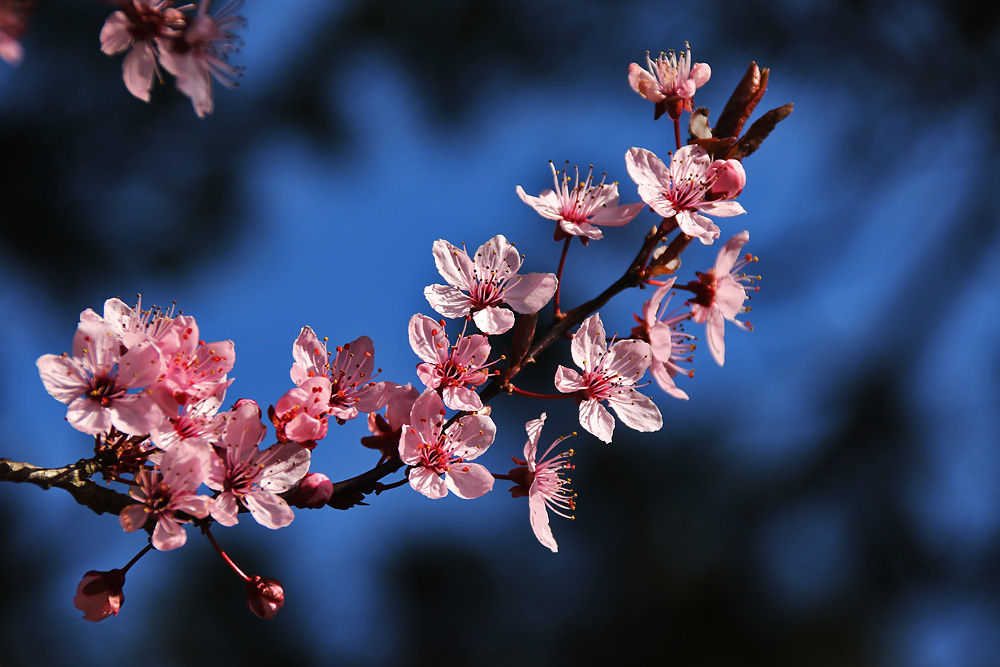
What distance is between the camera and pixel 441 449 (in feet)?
1.85

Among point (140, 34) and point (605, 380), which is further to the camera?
point (605, 380)

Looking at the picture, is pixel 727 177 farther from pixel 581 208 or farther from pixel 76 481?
pixel 76 481

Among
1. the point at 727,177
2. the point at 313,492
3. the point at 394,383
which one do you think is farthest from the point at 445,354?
the point at 727,177

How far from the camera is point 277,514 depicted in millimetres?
501

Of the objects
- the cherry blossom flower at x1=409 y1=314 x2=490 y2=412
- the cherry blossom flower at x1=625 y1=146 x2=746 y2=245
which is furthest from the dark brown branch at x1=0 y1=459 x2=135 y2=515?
the cherry blossom flower at x1=625 y1=146 x2=746 y2=245

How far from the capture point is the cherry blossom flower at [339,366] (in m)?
0.59

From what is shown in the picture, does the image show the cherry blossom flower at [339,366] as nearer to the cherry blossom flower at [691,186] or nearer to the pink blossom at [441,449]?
the pink blossom at [441,449]

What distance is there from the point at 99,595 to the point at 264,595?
0.38 feet

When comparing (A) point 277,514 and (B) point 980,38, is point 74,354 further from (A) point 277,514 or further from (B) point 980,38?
(B) point 980,38

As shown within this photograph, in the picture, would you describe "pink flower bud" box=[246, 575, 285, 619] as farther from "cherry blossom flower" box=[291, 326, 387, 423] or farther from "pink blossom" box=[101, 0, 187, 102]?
"pink blossom" box=[101, 0, 187, 102]

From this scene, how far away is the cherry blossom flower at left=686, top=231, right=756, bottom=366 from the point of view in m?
0.61

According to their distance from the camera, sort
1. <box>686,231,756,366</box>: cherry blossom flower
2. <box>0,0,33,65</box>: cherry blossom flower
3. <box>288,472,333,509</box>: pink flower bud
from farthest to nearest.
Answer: <box>686,231,756,366</box>: cherry blossom flower → <box>288,472,333,509</box>: pink flower bud → <box>0,0,33,65</box>: cherry blossom flower

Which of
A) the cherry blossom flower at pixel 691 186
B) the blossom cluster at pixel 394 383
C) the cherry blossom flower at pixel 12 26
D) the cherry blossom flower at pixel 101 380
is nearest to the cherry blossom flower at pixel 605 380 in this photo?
the blossom cluster at pixel 394 383

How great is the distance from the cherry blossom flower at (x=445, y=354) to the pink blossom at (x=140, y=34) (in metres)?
0.26
